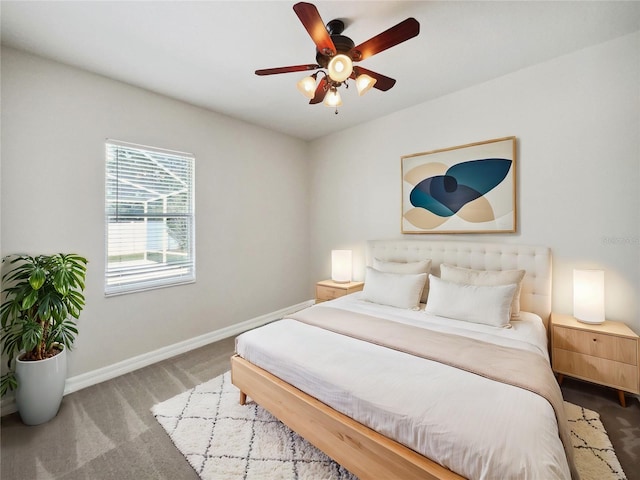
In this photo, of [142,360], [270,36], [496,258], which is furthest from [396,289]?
[142,360]

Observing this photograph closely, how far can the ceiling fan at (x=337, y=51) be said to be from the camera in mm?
1505

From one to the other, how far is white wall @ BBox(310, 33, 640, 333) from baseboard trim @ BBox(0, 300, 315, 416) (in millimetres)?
2775

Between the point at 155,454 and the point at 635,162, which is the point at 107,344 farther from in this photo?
the point at 635,162

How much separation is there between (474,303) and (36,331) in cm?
323

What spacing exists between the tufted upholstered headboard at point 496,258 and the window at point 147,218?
2427 millimetres

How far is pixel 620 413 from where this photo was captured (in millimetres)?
2039

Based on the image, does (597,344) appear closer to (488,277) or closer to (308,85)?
(488,277)

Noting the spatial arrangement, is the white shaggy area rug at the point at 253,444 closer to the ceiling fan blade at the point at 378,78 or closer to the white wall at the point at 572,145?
the white wall at the point at 572,145

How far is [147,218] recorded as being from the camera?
114 inches

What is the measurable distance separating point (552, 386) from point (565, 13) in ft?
7.81

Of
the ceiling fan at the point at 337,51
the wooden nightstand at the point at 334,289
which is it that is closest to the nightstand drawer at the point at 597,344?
the wooden nightstand at the point at 334,289

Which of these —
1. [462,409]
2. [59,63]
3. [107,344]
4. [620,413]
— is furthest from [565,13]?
[107,344]

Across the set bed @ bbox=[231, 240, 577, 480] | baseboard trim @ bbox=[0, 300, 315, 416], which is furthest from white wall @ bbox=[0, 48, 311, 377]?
bed @ bbox=[231, 240, 577, 480]

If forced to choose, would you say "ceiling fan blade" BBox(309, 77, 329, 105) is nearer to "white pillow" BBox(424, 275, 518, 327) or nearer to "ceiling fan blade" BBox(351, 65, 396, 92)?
"ceiling fan blade" BBox(351, 65, 396, 92)
